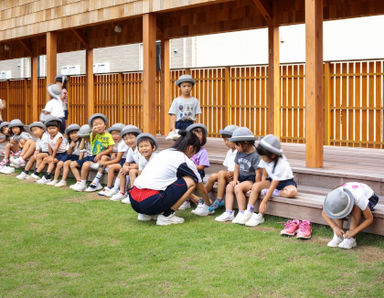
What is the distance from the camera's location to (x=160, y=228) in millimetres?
7074

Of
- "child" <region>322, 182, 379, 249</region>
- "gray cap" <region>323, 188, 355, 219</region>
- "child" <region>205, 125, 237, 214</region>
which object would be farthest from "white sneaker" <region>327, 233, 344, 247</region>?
"child" <region>205, 125, 237, 214</region>

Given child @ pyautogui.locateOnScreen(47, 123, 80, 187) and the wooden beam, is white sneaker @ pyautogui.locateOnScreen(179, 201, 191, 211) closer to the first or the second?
child @ pyautogui.locateOnScreen(47, 123, 80, 187)

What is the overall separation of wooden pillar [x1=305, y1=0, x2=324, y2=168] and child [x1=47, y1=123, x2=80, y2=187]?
4471 millimetres

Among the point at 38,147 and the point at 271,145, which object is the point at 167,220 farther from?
the point at 38,147

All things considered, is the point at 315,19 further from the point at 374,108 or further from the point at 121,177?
the point at 374,108

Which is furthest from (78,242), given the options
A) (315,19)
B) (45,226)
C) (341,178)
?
(315,19)

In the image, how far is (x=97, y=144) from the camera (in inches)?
393

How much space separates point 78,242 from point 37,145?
5.44 meters

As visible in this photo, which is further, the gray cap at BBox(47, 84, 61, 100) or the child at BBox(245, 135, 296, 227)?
the gray cap at BBox(47, 84, 61, 100)

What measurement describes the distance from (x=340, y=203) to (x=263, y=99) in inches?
346

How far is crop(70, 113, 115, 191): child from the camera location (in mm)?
9875

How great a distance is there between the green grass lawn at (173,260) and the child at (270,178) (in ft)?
0.76

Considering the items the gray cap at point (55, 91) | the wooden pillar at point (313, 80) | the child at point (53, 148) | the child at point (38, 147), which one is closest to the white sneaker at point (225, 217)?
the wooden pillar at point (313, 80)

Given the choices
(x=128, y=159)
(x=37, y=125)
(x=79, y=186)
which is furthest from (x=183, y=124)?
(x=37, y=125)
